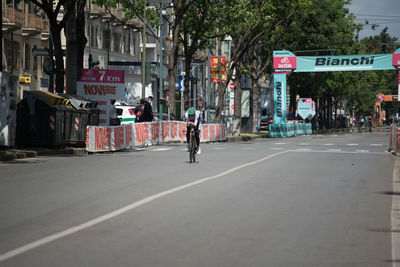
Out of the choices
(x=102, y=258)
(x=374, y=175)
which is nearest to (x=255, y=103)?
(x=374, y=175)

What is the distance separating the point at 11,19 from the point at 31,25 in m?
4.14

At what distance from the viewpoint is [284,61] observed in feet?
204

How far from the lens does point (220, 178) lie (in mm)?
16594

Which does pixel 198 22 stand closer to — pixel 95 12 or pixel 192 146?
pixel 95 12

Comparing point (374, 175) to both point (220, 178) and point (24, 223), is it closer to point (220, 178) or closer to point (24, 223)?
point (220, 178)

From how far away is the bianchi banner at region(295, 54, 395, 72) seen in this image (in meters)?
60.9

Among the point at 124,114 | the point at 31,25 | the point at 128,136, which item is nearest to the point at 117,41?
the point at 31,25

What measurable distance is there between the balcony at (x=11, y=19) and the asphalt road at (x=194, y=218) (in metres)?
31.0

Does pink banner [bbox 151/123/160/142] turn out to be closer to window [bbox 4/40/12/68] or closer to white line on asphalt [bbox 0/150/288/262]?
window [bbox 4/40/12/68]

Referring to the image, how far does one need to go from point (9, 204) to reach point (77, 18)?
20.1 m

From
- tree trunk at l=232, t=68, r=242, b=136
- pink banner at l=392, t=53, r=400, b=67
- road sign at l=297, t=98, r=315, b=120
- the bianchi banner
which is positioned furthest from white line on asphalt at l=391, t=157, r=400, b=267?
road sign at l=297, t=98, r=315, b=120

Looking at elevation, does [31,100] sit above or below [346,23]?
below

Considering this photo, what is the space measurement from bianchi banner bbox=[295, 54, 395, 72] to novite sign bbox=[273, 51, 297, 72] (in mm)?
714

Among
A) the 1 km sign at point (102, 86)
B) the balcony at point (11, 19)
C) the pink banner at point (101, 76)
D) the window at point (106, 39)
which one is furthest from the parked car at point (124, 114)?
the window at point (106, 39)
